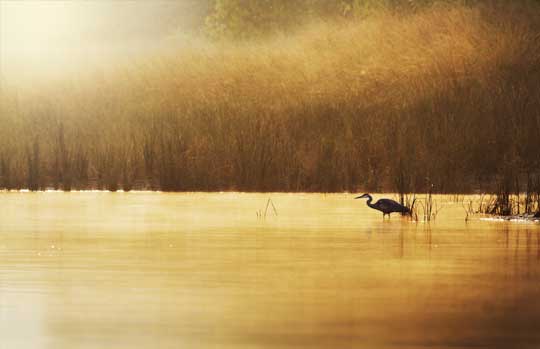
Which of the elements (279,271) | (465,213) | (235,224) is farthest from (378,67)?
(279,271)

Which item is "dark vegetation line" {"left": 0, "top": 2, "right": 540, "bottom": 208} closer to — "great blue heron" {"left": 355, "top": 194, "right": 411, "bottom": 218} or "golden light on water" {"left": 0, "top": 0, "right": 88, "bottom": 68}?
"great blue heron" {"left": 355, "top": 194, "right": 411, "bottom": 218}

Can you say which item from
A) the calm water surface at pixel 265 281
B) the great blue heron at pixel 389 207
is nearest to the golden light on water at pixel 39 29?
the great blue heron at pixel 389 207

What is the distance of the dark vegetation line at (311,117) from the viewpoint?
1638 cm

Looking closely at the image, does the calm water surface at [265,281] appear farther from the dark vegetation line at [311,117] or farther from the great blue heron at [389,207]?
the dark vegetation line at [311,117]

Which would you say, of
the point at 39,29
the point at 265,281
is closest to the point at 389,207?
the point at 265,281

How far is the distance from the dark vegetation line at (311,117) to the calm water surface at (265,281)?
3220 mm

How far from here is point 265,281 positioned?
25.1ft

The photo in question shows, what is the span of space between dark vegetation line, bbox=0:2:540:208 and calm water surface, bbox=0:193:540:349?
3220 mm

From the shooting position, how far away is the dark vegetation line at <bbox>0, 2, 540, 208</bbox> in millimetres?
16375

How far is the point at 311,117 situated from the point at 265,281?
1034 centimetres

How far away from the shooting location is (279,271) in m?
8.16

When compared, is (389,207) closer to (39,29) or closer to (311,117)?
(311,117)

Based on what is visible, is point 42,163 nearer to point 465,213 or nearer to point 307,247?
point 465,213

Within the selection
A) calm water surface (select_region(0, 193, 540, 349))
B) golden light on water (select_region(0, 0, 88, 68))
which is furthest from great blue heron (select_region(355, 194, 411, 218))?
golden light on water (select_region(0, 0, 88, 68))
